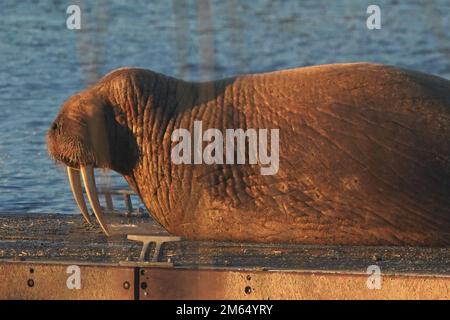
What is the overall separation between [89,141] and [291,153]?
134 centimetres

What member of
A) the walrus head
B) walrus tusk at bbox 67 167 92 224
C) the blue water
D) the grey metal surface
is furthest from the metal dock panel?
the blue water

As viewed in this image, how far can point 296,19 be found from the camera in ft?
90.5

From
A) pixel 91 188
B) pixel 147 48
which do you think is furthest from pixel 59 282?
pixel 147 48

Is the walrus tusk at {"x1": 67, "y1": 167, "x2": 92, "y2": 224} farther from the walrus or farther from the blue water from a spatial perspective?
the blue water

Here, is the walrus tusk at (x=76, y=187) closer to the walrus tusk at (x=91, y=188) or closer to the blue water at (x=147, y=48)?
the walrus tusk at (x=91, y=188)

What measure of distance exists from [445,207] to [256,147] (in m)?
1.25

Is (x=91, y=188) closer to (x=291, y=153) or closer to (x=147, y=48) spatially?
(x=291, y=153)

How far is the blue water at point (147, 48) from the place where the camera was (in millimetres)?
14727

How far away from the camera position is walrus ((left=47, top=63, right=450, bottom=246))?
9.97 metres

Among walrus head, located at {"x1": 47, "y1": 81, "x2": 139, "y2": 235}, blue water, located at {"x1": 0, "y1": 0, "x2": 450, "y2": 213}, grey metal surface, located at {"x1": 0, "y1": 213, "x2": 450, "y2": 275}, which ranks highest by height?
walrus head, located at {"x1": 47, "y1": 81, "x2": 139, "y2": 235}

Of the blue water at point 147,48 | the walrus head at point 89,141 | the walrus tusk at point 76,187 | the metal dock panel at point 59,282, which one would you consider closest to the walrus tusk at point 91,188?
the walrus head at point 89,141

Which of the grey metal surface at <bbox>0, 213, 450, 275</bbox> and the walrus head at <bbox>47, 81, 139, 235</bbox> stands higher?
the walrus head at <bbox>47, 81, 139, 235</bbox>

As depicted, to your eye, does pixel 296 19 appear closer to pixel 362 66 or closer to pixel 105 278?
pixel 362 66
